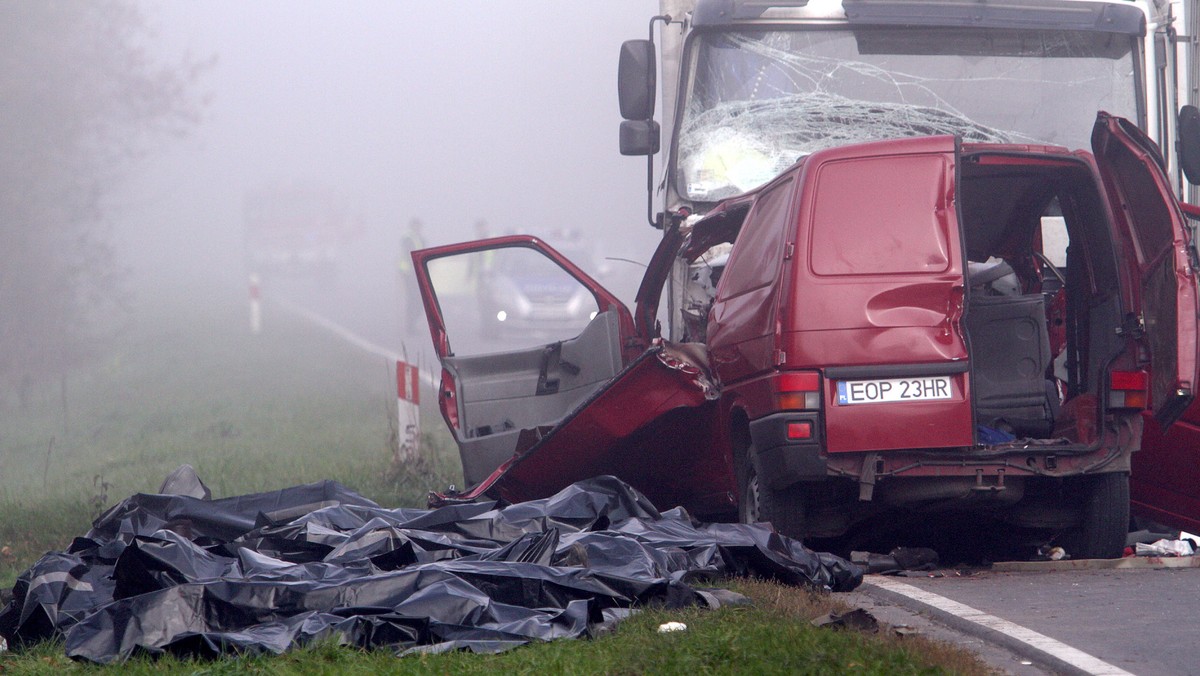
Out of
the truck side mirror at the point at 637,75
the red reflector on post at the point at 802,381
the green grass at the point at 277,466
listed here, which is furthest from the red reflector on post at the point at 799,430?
the truck side mirror at the point at 637,75

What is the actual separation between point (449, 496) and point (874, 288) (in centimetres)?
322

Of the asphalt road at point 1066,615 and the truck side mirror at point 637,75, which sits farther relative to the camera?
the truck side mirror at point 637,75

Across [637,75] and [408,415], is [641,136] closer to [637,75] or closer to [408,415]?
[637,75]

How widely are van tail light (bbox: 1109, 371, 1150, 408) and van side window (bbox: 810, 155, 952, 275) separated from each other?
3.20ft

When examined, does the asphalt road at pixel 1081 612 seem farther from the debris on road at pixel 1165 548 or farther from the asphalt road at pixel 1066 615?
the debris on road at pixel 1165 548

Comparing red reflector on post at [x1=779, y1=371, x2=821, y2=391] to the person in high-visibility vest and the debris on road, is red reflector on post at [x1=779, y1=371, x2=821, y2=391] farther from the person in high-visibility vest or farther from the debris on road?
the person in high-visibility vest

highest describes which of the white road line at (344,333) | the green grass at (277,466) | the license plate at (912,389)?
the license plate at (912,389)

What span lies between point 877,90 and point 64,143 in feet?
65.3

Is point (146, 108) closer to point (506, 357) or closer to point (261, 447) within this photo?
point (261, 447)

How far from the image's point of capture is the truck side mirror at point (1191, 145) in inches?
348

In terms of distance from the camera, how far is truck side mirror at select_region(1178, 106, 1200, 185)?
29.0ft

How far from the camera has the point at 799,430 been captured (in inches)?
239

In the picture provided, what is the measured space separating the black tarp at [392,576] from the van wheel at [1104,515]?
1347mm

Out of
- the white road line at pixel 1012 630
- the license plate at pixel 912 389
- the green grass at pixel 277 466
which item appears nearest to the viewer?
the white road line at pixel 1012 630
